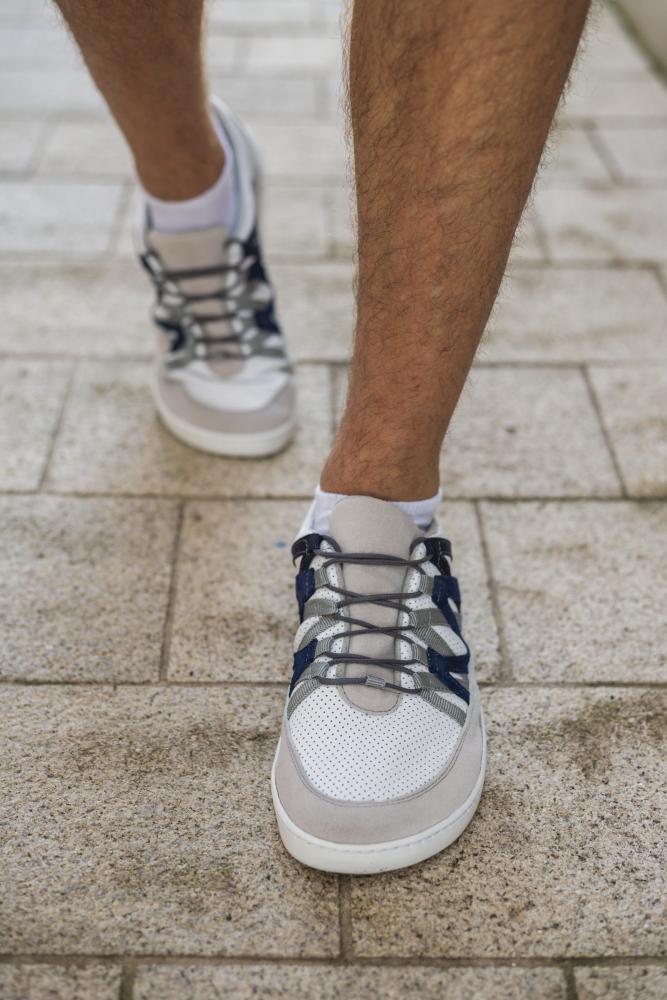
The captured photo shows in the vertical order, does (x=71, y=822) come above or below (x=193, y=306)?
below

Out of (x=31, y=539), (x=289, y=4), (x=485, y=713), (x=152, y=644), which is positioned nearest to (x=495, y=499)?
(x=485, y=713)

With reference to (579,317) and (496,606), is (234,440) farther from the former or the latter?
(579,317)

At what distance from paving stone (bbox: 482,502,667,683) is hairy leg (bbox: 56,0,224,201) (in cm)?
72

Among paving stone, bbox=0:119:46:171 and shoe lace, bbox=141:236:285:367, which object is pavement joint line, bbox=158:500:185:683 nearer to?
shoe lace, bbox=141:236:285:367

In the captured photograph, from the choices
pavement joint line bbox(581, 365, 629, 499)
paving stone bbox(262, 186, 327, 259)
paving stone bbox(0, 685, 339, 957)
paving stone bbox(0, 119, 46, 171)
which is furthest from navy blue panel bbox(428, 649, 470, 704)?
paving stone bbox(0, 119, 46, 171)

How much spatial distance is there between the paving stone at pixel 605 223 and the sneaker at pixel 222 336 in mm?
825

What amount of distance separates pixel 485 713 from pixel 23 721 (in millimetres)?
580

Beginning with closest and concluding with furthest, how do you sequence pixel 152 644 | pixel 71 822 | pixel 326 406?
pixel 71 822
pixel 152 644
pixel 326 406

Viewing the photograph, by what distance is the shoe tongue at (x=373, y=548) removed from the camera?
3.60 feet

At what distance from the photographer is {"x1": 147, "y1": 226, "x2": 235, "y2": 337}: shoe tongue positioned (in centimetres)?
152

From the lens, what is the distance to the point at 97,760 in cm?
112

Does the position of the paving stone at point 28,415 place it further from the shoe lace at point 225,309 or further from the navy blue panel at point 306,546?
the navy blue panel at point 306,546

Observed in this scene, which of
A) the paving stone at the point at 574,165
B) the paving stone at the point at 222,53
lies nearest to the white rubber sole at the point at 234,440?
the paving stone at the point at 574,165

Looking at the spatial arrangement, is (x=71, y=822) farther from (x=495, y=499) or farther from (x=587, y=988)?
(x=495, y=499)
